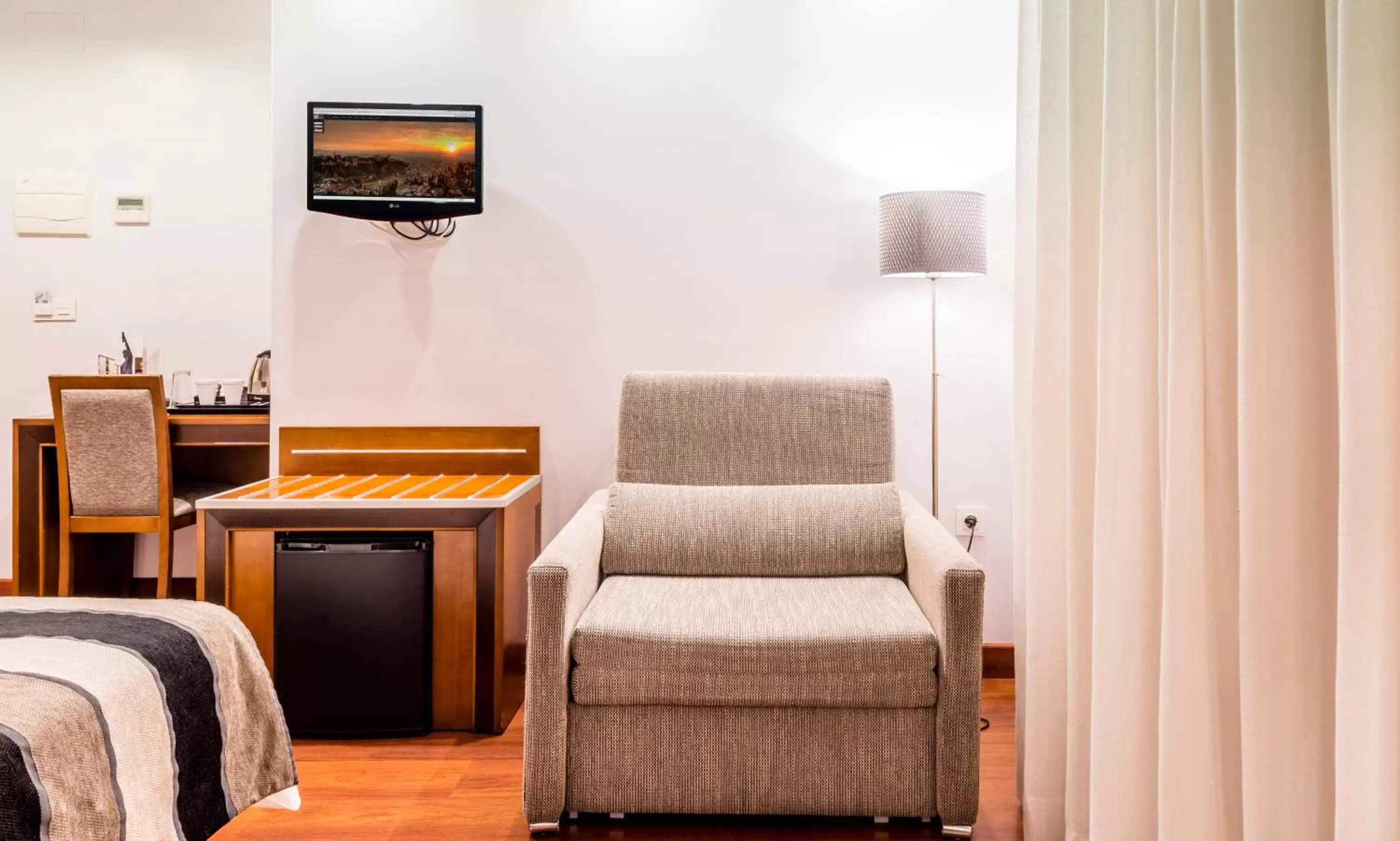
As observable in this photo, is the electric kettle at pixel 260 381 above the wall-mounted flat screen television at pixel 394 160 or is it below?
below

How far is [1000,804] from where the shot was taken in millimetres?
2156

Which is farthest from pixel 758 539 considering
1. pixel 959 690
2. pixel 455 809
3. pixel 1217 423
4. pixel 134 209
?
pixel 134 209

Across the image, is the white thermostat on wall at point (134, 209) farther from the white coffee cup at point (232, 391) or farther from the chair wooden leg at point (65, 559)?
the chair wooden leg at point (65, 559)

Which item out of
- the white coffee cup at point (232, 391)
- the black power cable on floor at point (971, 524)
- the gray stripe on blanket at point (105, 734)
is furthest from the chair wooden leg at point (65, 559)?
the black power cable on floor at point (971, 524)

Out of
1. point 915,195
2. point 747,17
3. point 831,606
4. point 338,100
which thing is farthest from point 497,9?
point 831,606

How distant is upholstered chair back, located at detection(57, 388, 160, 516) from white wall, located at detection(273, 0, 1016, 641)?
0.53 meters

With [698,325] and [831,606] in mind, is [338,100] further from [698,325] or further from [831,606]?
[831,606]

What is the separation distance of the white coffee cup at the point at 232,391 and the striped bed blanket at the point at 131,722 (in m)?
2.34

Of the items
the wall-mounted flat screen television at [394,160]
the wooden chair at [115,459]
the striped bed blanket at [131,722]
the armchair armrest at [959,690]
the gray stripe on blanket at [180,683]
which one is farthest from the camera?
the wooden chair at [115,459]

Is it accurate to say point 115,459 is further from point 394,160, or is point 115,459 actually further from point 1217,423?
point 1217,423

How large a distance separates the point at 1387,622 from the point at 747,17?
257cm

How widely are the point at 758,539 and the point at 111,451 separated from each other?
222 centimetres

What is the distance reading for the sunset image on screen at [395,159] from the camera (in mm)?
2801

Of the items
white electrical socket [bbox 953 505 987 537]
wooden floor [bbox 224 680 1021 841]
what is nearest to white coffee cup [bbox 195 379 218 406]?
wooden floor [bbox 224 680 1021 841]
